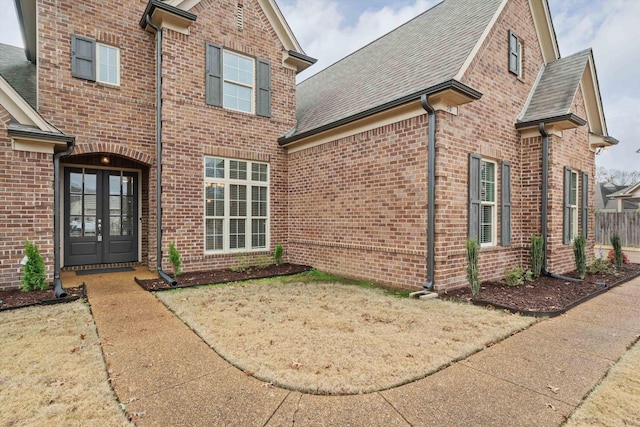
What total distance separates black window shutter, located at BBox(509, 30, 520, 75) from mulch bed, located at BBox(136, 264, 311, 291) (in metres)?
6.83

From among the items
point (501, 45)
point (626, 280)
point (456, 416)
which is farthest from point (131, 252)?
point (626, 280)

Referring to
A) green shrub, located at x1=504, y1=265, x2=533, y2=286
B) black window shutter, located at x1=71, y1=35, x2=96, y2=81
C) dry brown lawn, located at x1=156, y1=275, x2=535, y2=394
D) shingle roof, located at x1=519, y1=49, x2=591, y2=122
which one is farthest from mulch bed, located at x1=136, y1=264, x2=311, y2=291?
shingle roof, located at x1=519, y1=49, x2=591, y2=122

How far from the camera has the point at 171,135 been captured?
7379mm

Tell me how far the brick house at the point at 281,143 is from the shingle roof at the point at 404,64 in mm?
74

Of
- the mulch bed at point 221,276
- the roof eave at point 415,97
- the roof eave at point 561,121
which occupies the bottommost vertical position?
the mulch bed at point 221,276

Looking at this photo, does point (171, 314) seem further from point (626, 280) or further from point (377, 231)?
point (626, 280)

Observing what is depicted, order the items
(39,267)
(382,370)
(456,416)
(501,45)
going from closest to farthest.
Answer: (456,416)
(382,370)
(39,267)
(501,45)

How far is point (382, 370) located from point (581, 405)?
1521mm

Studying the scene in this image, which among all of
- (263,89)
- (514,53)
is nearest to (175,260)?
(263,89)

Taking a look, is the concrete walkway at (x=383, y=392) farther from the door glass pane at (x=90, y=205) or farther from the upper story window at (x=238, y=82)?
the upper story window at (x=238, y=82)

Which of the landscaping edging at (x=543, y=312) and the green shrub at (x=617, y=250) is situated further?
Answer: the green shrub at (x=617, y=250)

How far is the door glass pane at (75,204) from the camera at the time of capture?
7.79 metres

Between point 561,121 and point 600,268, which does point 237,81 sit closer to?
point 561,121

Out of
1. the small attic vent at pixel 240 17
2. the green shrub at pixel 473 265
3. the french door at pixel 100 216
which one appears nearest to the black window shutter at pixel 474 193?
the green shrub at pixel 473 265
